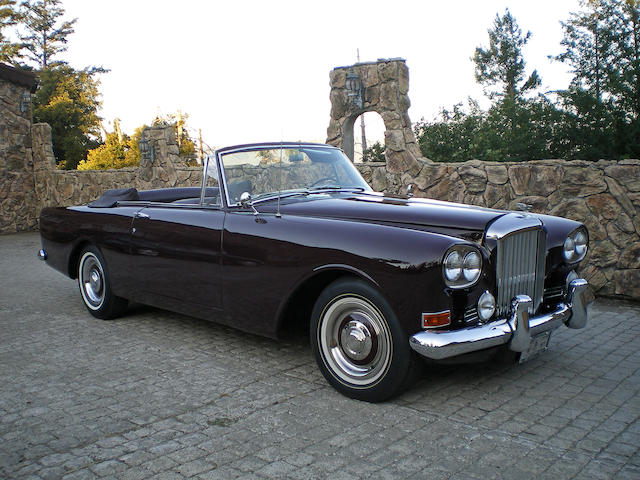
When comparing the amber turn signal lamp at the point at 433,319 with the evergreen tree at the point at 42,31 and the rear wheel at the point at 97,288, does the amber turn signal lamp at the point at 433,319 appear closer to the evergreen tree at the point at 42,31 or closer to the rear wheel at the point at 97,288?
the rear wheel at the point at 97,288

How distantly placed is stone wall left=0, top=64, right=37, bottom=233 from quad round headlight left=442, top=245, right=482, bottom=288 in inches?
584

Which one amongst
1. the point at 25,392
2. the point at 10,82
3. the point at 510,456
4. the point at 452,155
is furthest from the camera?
the point at 10,82

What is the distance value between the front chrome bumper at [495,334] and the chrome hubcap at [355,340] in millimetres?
271

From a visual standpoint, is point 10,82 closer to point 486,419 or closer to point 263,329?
point 263,329

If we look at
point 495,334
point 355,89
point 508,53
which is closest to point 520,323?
point 495,334

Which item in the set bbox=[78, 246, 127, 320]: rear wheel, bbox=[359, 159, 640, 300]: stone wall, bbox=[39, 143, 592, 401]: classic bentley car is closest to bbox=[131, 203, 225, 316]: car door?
bbox=[39, 143, 592, 401]: classic bentley car

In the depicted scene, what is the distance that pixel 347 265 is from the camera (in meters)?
3.49

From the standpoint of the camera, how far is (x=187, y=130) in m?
24.4

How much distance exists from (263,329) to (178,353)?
0.92 meters

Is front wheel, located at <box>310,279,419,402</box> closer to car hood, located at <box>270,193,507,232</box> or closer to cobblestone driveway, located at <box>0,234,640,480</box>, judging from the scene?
cobblestone driveway, located at <box>0,234,640,480</box>

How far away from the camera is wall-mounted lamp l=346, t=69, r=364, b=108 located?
9.40 metres

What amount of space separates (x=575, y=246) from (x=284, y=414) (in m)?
2.35

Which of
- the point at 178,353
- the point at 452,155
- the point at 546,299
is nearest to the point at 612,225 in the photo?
the point at 546,299

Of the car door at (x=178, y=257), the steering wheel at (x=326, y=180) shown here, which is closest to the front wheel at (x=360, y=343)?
the car door at (x=178, y=257)
